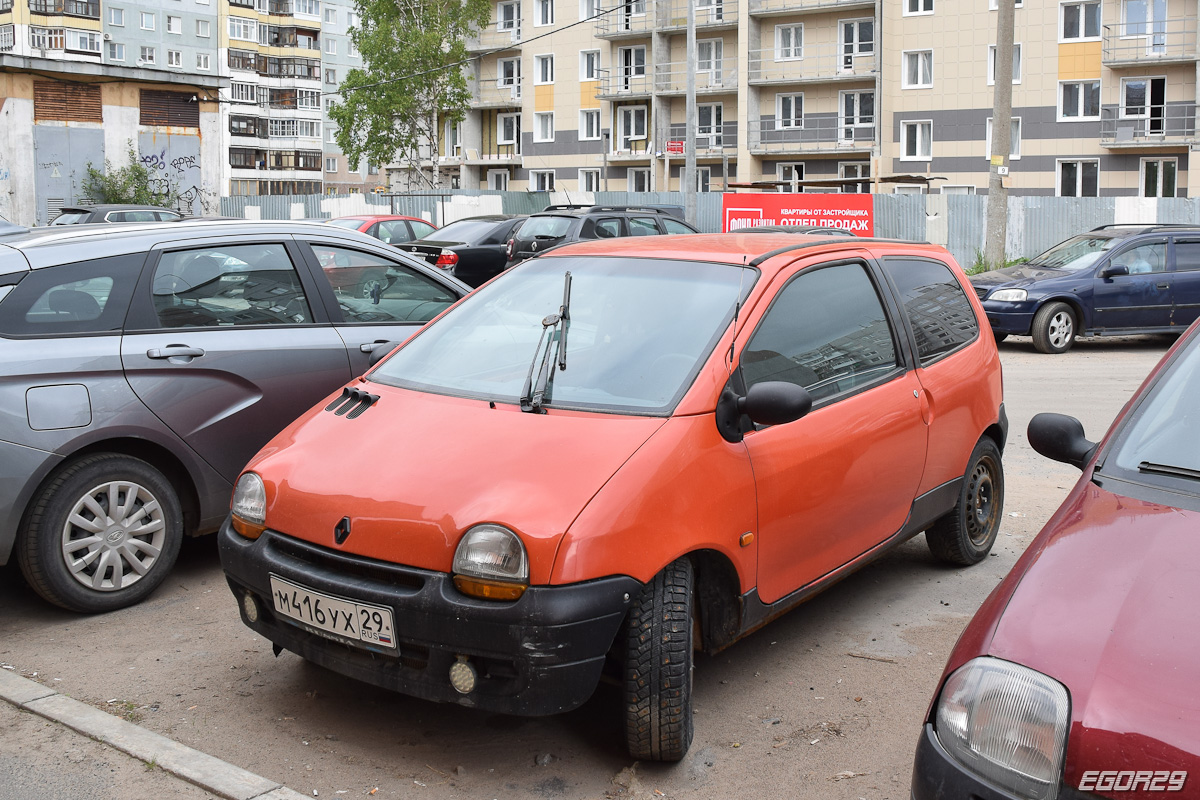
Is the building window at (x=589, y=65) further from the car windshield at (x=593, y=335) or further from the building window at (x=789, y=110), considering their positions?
the car windshield at (x=593, y=335)

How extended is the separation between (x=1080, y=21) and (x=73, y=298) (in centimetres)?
4395

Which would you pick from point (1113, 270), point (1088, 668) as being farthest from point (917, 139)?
point (1088, 668)

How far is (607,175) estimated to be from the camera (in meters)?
55.0

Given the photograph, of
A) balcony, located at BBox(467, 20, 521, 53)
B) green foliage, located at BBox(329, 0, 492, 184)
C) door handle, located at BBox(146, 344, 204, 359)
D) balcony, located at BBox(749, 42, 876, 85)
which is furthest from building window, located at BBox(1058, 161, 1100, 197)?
door handle, located at BBox(146, 344, 204, 359)

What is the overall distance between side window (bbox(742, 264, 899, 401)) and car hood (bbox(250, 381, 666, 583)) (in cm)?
70

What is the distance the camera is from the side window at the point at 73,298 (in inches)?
193

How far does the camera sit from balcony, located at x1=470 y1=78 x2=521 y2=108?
59531 mm

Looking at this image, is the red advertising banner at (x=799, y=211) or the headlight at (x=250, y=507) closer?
the headlight at (x=250, y=507)

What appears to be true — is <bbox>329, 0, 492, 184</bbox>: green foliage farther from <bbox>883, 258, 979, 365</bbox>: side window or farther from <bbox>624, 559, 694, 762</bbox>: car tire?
<bbox>624, 559, 694, 762</bbox>: car tire

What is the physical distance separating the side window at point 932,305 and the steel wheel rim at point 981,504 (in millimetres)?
680

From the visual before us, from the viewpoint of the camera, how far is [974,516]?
18.8ft

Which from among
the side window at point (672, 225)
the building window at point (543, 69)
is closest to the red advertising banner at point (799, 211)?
the side window at point (672, 225)

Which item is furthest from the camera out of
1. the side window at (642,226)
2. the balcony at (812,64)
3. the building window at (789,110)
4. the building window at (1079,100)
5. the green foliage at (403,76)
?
the green foliage at (403,76)

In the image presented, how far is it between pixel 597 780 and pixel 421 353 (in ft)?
6.27
